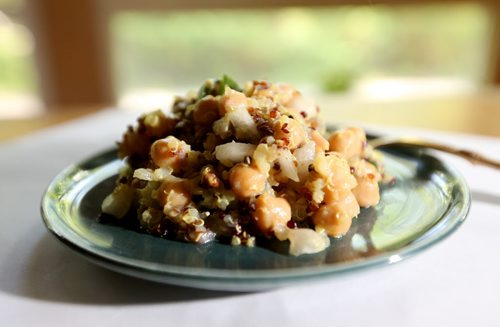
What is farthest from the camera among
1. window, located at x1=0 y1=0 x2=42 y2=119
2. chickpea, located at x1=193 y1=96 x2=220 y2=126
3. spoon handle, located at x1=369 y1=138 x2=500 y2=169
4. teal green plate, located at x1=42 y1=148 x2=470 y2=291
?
window, located at x1=0 y1=0 x2=42 y2=119

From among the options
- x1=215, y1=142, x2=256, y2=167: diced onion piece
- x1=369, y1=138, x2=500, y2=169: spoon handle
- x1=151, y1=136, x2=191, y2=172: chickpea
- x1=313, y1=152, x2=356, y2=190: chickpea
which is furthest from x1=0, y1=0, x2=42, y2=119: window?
x1=313, y1=152, x2=356, y2=190: chickpea

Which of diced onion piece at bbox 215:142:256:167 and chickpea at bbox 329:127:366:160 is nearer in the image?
diced onion piece at bbox 215:142:256:167

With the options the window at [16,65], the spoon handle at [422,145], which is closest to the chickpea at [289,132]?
the spoon handle at [422,145]

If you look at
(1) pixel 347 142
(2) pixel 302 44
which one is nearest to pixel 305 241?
(1) pixel 347 142

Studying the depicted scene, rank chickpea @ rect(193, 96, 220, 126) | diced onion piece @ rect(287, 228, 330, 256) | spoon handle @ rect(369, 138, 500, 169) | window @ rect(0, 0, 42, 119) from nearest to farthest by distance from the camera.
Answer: diced onion piece @ rect(287, 228, 330, 256), chickpea @ rect(193, 96, 220, 126), spoon handle @ rect(369, 138, 500, 169), window @ rect(0, 0, 42, 119)

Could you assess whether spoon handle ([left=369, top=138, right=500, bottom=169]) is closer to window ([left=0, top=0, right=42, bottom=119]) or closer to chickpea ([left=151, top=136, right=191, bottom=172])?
chickpea ([left=151, top=136, right=191, bottom=172])

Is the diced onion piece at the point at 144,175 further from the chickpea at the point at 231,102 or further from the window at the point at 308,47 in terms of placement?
the window at the point at 308,47

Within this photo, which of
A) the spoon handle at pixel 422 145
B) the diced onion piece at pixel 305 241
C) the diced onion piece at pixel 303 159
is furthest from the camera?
the spoon handle at pixel 422 145

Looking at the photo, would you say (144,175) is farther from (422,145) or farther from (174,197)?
(422,145)

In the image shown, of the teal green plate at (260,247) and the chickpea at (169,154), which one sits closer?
the teal green plate at (260,247)
